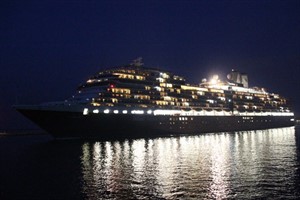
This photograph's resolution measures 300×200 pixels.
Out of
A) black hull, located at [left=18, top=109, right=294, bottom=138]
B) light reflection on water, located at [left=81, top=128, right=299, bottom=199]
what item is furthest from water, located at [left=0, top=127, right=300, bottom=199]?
black hull, located at [left=18, top=109, right=294, bottom=138]

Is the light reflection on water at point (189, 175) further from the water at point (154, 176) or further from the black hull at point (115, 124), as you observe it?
the black hull at point (115, 124)

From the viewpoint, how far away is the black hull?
6262 cm

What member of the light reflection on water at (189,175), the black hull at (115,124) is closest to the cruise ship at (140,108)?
Answer: the black hull at (115,124)

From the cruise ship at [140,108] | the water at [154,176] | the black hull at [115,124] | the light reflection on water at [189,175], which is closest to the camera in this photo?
the water at [154,176]

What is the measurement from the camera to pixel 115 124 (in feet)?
223

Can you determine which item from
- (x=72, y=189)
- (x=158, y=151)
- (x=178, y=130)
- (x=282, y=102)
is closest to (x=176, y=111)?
(x=178, y=130)

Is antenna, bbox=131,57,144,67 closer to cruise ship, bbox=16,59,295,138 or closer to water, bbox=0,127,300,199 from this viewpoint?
cruise ship, bbox=16,59,295,138

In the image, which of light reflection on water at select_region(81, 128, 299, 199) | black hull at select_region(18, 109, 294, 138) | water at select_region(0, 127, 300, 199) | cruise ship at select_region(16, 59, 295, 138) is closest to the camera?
water at select_region(0, 127, 300, 199)

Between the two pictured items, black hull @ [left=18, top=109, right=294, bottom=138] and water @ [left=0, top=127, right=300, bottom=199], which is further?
black hull @ [left=18, top=109, right=294, bottom=138]

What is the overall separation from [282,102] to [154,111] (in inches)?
3279

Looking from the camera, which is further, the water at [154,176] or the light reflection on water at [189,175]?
the light reflection on water at [189,175]

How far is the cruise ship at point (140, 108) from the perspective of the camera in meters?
63.5

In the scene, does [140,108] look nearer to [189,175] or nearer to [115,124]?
[115,124]

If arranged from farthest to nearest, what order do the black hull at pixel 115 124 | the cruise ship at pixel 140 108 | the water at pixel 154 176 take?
the cruise ship at pixel 140 108 < the black hull at pixel 115 124 < the water at pixel 154 176
